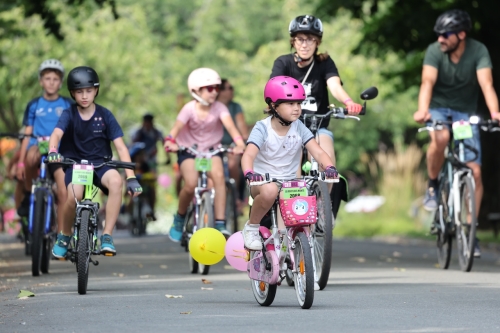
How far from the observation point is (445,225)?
12.9 metres

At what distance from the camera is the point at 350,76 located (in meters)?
43.5

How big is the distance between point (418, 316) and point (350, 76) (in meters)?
35.4

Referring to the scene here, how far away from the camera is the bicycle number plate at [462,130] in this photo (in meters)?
12.5

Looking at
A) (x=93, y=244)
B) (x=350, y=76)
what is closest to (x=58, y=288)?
(x=93, y=244)

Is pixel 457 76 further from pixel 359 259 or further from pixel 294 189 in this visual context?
pixel 294 189

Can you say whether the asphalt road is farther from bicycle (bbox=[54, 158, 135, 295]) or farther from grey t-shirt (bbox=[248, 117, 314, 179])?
grey t-shirt (bbox=[248, 117, 314, 179])

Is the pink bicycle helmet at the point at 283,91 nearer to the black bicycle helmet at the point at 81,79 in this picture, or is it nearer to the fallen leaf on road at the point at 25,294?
the black bicycle helmet at the point at 81,79

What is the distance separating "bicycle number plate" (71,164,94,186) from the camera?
1062 cm

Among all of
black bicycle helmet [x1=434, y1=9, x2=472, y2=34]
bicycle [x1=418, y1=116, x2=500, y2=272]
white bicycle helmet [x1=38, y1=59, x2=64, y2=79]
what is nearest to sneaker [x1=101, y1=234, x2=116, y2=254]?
bicycle [x1=418, y1=116, x2=500, y2=272]

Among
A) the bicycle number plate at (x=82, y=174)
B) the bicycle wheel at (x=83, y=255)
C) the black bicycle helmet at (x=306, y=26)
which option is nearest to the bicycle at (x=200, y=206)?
the black bicycle helmet at (x=306, y=26)

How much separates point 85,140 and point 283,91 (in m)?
2.48

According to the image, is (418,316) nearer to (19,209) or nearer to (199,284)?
(199,284)

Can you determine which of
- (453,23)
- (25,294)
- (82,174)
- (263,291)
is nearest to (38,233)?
(82,174)

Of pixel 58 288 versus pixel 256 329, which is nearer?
pixel 256 329
